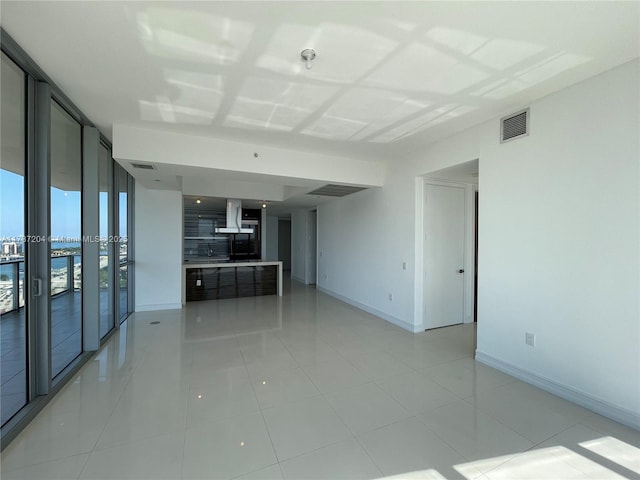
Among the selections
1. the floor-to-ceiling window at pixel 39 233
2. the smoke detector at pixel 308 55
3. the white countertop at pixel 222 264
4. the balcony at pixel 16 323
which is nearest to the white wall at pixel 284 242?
the white countertop at pixel 222 264

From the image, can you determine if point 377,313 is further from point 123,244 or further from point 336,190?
point 123,244

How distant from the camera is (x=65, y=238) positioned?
2855 millimetres

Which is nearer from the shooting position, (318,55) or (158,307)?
(318,55)

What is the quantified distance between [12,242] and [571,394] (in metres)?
4.80

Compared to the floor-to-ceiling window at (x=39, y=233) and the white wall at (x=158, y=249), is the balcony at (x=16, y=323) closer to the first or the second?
the floor-to-ceiling window at (x=39, y=233)

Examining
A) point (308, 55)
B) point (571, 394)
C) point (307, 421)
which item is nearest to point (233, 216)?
point (308, 55)

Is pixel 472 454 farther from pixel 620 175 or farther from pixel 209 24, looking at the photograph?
pixel 209 24

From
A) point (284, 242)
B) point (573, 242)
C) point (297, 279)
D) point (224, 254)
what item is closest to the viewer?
point (573, 242)

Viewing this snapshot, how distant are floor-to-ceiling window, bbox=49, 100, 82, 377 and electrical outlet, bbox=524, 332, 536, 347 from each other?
181 inches

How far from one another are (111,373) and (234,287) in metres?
3.72

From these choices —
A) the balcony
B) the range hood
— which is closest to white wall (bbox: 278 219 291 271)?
the range hood

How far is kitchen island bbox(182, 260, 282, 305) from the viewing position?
620 cm

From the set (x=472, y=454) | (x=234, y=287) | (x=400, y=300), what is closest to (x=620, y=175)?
(x=472, y=454)

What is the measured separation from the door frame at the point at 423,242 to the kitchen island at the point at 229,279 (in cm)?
360
